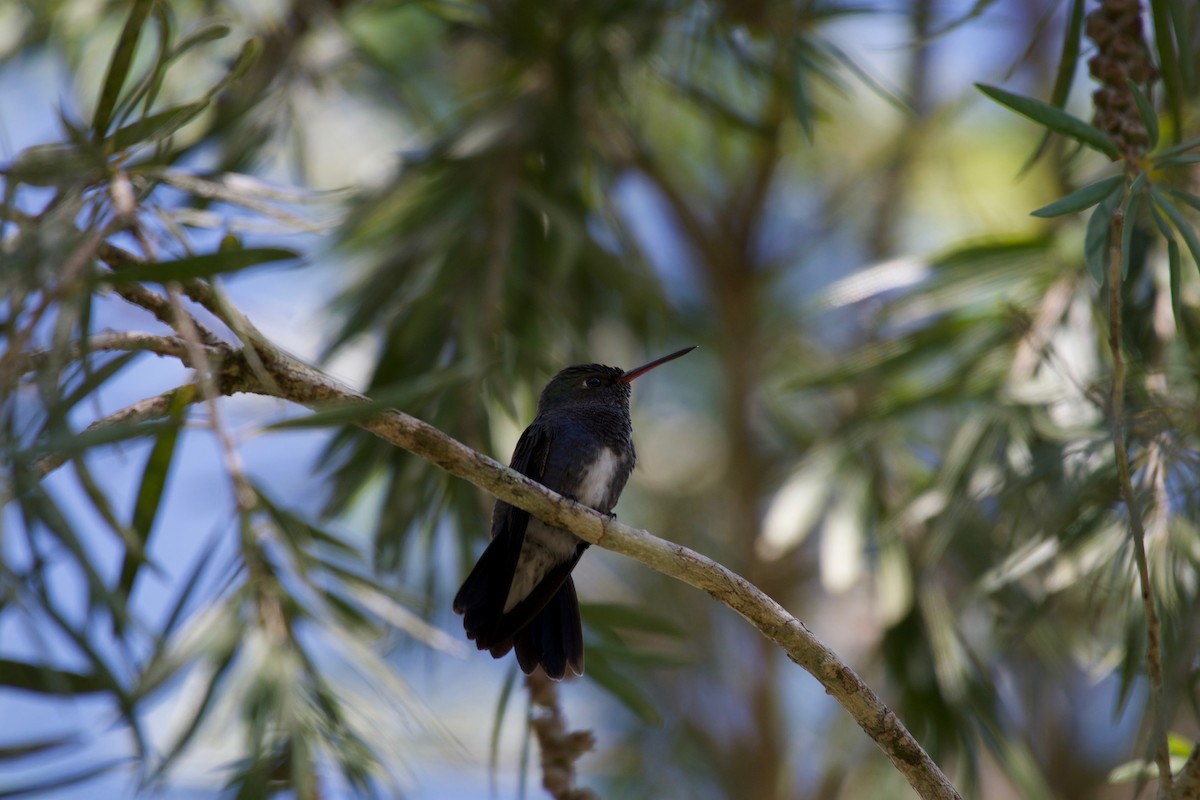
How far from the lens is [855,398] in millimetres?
4047

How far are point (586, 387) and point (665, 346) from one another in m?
0.63

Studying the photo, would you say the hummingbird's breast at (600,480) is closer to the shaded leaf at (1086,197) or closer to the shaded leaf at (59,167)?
the shaded leaf at (1086,197)

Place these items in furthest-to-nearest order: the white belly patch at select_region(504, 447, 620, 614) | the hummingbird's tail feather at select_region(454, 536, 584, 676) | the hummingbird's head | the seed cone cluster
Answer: the hummingbird's head
the white belly patch at select_region(504, 447, 620, 614)
the hummingbird's tail feather at select_region(454, 536, 584, 676)
the seed cone cluster

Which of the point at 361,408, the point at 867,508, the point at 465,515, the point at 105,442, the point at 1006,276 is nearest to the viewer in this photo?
the point at 105,442

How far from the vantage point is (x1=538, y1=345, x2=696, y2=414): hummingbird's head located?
2.86 m

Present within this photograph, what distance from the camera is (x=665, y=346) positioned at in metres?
3.48

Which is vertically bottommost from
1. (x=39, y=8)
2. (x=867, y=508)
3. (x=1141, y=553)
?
(x=1141, y=553)

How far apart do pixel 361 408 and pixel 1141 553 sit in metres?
0.99

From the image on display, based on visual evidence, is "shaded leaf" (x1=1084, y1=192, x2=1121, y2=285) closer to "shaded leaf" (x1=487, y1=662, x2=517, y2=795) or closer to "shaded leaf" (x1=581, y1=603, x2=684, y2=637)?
"shaded leaf" (x1=581, y1=603, x2=684, y2=637)

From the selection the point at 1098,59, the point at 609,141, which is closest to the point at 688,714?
the point at 609,141

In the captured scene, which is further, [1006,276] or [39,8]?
[39,8]

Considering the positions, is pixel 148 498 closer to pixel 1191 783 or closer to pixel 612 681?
pixel 612 681

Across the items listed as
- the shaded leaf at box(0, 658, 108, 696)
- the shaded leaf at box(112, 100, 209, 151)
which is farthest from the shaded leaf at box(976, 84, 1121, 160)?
the shaded leaf at box(0, 658, 108, 696)

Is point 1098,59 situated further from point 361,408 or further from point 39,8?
point 39,8
